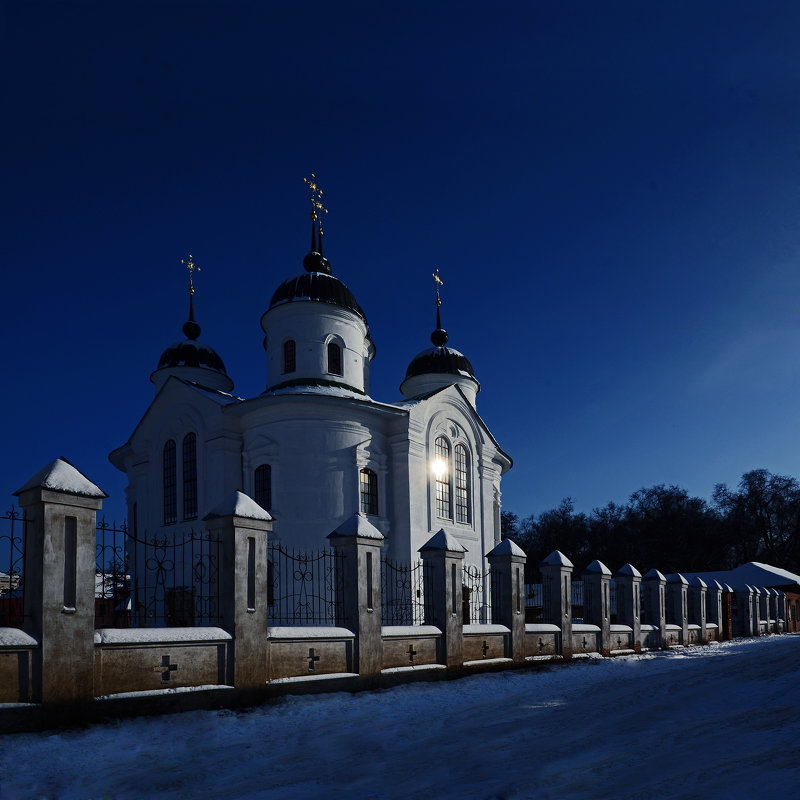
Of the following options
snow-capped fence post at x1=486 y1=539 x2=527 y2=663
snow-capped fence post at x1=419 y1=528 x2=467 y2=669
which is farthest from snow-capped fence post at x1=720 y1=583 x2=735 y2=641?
snow-capped fence post at x1=419 y1=528 x2=467 y2=669

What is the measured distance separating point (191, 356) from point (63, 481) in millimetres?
20559

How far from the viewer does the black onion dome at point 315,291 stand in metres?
22.9

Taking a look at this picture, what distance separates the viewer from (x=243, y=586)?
31.4 ft

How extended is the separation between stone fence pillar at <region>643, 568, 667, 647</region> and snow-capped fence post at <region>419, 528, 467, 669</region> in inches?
364

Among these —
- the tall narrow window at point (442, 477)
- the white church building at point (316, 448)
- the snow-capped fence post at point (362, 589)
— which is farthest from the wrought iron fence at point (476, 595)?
the snow-capped fence post at point (362, 589)

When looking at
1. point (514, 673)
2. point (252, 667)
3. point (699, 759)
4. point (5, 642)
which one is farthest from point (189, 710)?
point (514, 673)

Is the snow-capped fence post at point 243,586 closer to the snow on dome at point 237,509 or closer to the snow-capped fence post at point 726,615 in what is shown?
the snow on dome at point 237,509

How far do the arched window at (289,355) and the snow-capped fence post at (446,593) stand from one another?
10.6 meters

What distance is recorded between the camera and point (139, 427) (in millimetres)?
22859

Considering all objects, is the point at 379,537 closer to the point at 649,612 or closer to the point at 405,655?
the point at 405,655

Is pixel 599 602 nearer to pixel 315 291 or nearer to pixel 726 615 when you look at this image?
pixel 726 615

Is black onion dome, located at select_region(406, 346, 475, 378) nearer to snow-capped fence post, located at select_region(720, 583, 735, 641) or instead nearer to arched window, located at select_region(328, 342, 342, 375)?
arched window, located at select_region(328, 342, 342, 375)

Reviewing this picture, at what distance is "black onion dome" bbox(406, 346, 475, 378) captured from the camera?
96.2 feet

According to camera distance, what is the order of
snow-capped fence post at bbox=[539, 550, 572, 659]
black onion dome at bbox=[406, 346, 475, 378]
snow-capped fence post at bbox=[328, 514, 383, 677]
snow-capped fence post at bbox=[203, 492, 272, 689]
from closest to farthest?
snow-capped fence post at bbox=[203, 492, 272, 689]
snow-capped fence post at bbox=[328, 514, 383, 677]
snow-capped fence post at bbox=[539, 550, 572, 659]
black onion dome at bbox=[406, 346, 475, 378]
